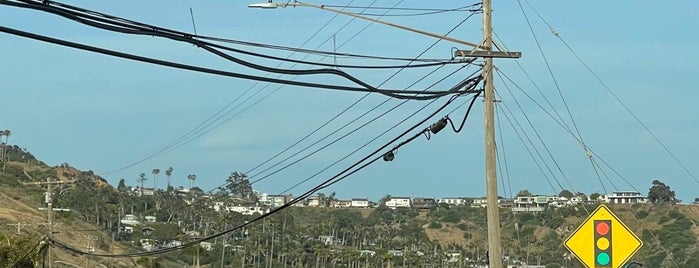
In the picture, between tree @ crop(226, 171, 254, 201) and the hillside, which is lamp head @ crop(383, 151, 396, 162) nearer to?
tree @ crop(226, 171, 254, 201)

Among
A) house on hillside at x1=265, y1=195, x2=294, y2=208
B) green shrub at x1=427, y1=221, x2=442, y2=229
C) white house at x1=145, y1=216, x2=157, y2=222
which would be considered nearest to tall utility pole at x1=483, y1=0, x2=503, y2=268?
house on hillside at x1=265, y1=195, x2=294, y2=208

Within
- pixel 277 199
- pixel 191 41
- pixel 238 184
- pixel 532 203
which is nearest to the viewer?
pixel 191 41

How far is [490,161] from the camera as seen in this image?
64.3 ft

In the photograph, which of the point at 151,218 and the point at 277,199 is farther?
the point at 151,218

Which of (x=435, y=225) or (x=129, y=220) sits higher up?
(x=435, y=225)

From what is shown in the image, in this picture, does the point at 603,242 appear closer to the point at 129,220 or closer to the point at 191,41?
the point at 191,41

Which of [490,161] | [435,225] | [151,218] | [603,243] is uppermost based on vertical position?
[435,225]

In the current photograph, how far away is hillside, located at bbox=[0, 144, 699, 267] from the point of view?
89.2 meters

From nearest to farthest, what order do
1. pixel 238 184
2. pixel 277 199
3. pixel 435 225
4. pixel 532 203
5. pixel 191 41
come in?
pixel 191 41 → pixel 238 184 → pixel 277 199 → pixel 532 203 → pixel 435 225

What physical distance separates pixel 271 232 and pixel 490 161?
112m

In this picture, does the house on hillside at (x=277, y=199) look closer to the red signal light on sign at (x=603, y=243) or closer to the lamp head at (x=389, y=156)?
the lamp head at (x=389, y=156)

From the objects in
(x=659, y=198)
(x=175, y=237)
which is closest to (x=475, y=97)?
(x=175, y=237)

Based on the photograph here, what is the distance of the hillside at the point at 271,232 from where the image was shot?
293 ft

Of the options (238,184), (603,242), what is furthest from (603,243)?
(238,184)
